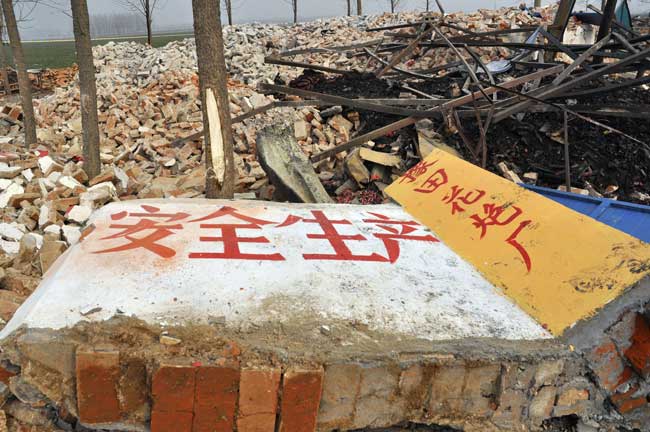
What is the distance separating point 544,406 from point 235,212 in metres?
2.07

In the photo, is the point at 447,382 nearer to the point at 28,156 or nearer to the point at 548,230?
the point at 548,230

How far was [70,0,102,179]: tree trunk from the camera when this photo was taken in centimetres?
582

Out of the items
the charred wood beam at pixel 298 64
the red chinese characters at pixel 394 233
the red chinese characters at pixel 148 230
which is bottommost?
the red chinese characters at pixel 394 233

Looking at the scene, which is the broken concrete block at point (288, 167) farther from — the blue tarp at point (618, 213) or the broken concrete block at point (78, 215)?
the blue tarp at point (618, 213)

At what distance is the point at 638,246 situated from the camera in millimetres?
2191

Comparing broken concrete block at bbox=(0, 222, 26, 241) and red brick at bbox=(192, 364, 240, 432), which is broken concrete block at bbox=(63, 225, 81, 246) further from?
red brick at bbox=(192, 364, 240, 432)

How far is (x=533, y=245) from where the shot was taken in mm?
2572

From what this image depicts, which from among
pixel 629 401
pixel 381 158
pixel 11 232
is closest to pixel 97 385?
pixel 629 401

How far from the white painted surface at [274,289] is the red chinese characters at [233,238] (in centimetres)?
4

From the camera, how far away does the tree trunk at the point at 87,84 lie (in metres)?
5.82

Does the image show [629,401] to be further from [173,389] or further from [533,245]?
[173,389]

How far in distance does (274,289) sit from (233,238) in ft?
1.86

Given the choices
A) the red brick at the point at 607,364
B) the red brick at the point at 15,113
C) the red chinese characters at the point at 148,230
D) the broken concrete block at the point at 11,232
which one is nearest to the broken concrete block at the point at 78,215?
the broken concrete block at the point at 11,232

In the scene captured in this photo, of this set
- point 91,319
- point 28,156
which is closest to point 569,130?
point 91,319
